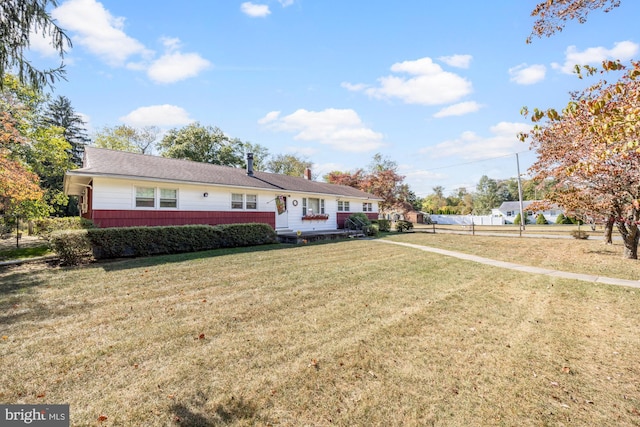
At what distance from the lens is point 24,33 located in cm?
662

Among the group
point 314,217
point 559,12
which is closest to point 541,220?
point 314,217

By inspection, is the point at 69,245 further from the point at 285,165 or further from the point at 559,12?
the point at 285,165

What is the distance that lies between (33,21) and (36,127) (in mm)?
16345

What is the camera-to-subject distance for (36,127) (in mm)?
18250

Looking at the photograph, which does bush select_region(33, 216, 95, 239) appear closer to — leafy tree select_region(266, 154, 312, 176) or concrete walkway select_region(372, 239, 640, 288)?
concrete walkway select_region(372, 239, 640, 288)

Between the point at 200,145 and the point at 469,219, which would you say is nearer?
the point at 200,145

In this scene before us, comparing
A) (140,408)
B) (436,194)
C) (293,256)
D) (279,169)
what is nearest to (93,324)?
(140,408)

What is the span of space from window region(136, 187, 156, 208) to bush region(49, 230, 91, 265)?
341 centimetres

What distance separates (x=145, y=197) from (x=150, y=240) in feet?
9.15

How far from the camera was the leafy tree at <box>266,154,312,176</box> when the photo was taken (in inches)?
1812

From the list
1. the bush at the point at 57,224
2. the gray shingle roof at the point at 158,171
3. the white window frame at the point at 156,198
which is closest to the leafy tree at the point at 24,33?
the gray shingle roof at the point at 158,171

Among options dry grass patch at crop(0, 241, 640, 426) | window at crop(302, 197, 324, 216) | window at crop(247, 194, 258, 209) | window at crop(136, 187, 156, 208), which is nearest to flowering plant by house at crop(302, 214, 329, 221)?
window at crop(302, 197, 324, 216)

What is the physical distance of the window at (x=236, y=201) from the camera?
15.4m

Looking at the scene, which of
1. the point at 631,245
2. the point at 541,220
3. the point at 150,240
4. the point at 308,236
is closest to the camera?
the point at 631,245
